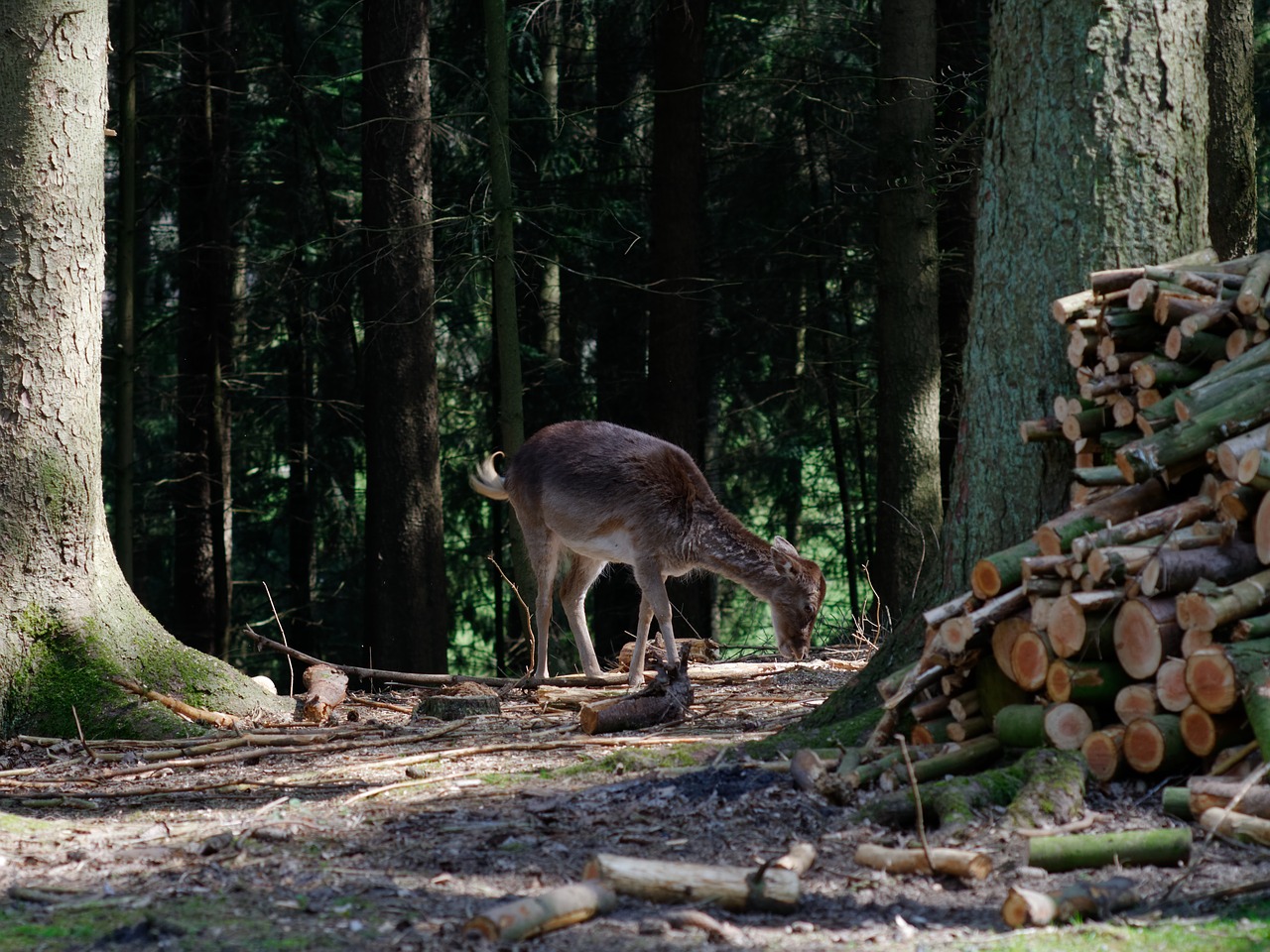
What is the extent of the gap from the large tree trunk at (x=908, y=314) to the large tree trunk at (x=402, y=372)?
4979 mm

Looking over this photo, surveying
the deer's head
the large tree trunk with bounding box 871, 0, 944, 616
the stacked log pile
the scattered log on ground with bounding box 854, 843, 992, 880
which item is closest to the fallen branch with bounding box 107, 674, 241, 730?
the deer's head

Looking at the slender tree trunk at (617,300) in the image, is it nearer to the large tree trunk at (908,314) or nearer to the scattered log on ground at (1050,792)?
the large tree trunk at (908,314)

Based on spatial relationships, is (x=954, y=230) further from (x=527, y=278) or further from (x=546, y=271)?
(x=546, y=271)

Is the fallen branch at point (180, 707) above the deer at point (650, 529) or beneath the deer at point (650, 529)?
beneath

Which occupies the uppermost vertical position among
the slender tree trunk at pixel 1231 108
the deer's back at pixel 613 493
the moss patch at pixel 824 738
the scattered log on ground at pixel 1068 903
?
the slender tree trunk at pixel 1231 108

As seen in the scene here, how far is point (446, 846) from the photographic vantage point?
18.0ft

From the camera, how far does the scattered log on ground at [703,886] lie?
15.1 ft

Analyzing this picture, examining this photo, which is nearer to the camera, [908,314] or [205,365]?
[908,314]

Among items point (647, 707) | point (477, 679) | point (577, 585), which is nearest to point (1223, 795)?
point (647, 707)

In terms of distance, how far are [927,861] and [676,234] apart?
516 inches

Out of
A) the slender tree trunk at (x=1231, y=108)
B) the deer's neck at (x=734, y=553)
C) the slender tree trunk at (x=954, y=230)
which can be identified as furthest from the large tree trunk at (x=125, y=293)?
the slender tree trunk at (x=1231, y=108)

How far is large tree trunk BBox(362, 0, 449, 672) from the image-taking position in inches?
587

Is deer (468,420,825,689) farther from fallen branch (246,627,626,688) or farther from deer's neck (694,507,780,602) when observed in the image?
fallen branch (246,627,626,688)

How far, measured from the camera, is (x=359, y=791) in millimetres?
6559
